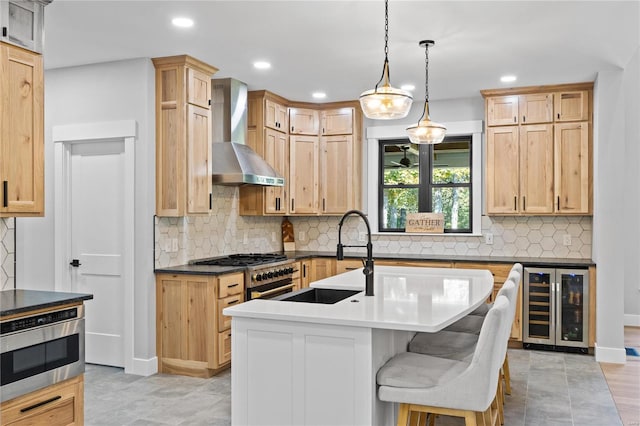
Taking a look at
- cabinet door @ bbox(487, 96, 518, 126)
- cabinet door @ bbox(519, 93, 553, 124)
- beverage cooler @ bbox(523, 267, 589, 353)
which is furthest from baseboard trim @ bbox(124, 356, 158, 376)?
cabinet door @ bbox(519, 93, 553, 124)

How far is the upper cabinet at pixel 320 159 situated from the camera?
6465mm

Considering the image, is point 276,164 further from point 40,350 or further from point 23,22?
point 40,350

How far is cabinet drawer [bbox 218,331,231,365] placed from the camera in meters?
4.56

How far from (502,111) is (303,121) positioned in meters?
2.30

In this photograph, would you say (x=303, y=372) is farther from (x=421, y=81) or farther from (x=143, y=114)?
(x=421, y=81)

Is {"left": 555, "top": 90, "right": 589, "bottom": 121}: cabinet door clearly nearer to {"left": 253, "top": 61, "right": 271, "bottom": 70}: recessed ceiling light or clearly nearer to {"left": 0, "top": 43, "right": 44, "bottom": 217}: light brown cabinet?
{"left": 253, "top": 61, "right": 271, "bottom": 70}: recessed ceiling light

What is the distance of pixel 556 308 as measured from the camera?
536 cm

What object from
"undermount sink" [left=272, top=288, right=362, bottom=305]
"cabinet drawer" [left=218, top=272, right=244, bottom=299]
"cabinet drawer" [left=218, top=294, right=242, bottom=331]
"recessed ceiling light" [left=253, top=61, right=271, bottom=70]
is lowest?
"cabinet drawer" [left=218, top=294, right=242, bottom=331]

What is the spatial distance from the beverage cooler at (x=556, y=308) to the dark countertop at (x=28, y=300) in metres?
4.20

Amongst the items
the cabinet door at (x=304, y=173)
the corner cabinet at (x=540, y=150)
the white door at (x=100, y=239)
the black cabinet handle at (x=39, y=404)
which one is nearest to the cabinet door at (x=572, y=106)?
the corner cabinet at (x=540, y=150)

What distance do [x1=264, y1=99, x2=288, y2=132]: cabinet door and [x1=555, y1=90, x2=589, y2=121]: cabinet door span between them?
301 centimetres

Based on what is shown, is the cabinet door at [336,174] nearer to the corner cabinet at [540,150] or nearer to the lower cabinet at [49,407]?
the corner cabinet at [540,150]

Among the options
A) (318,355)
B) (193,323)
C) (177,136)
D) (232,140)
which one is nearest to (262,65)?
(232,140)

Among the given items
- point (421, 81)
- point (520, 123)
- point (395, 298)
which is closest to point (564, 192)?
point (520, 123)
